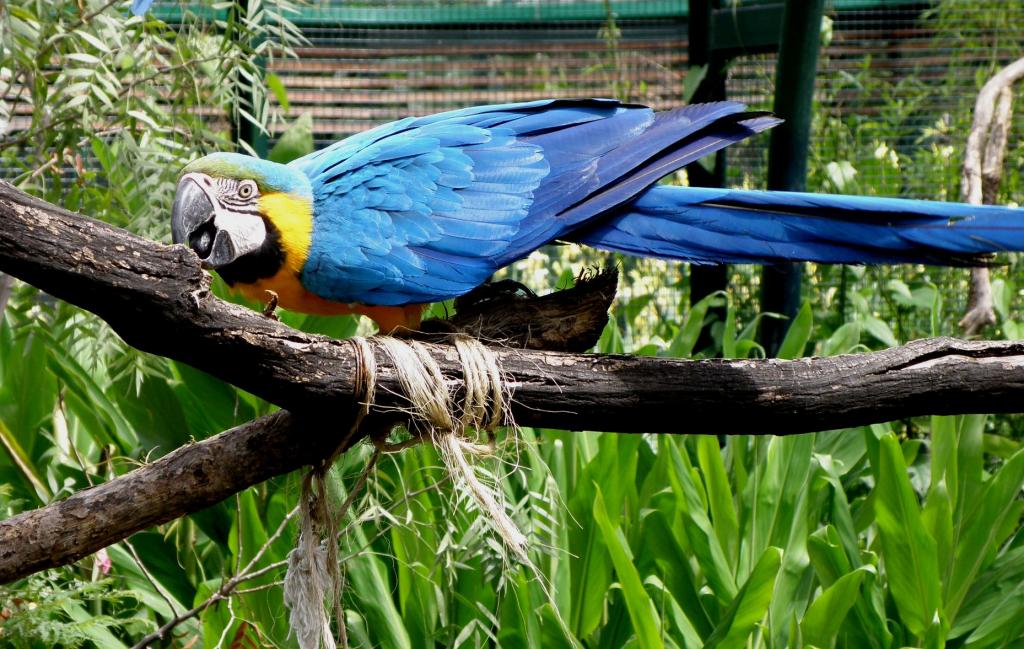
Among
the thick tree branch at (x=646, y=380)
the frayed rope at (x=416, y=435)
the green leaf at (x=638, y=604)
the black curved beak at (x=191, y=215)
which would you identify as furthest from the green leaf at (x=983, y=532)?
the black curved beak at (x=191, y=215)

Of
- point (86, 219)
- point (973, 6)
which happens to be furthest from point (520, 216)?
point (973, 6)

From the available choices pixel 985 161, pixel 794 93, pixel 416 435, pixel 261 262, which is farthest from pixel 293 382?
pixel 985 161

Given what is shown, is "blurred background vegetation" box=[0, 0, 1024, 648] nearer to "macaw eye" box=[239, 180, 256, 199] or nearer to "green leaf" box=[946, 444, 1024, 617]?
"green leaf" box=[946, 444, 1024, 617]

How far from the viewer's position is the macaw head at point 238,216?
126cm

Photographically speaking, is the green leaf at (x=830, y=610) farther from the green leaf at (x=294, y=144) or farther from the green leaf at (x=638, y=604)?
the green leaf at (x=294, y=144)

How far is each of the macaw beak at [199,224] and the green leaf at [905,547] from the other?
1132 mm

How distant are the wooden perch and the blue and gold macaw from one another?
15 cm

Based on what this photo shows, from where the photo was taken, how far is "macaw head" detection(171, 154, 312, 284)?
1.26 metres

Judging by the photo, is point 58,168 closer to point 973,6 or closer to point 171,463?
point 171,463

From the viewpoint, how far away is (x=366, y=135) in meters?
1.50

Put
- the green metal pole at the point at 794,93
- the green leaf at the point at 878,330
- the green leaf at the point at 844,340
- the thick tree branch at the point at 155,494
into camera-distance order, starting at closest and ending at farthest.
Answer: the thick tree branch at the point at 155,494 → the green metal pole at the point at 794,93 → the green leaf at the point at 844,340 → the green leaf at the point at 878,330

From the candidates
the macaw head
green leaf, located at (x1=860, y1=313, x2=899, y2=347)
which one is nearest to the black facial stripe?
the macaw head

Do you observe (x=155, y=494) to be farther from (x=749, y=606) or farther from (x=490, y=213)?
(x=749, y=606)

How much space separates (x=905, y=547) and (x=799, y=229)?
76 cm
